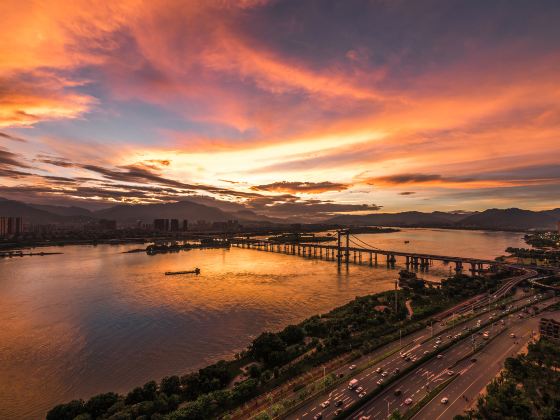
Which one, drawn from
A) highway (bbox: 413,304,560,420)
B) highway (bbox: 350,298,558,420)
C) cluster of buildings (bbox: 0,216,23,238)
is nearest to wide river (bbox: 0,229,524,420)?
highway (bbox: 350,298,558,420)

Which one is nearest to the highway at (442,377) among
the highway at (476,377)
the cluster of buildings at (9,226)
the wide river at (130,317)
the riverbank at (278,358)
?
the highway at (476,377)

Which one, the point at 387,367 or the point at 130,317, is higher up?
the point at 387,367

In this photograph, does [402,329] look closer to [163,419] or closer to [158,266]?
[163,419]

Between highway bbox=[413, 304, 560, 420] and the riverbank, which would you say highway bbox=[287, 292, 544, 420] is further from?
the riverbank

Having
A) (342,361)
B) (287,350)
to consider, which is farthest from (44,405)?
(342,361)

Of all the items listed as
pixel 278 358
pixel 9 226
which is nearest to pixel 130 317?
pixel 278 358

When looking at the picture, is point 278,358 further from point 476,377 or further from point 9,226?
point 9,226

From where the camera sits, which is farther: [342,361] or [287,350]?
[287,350]

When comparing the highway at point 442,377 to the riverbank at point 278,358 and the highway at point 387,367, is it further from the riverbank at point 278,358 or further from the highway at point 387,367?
the riverbank at point 278,358
